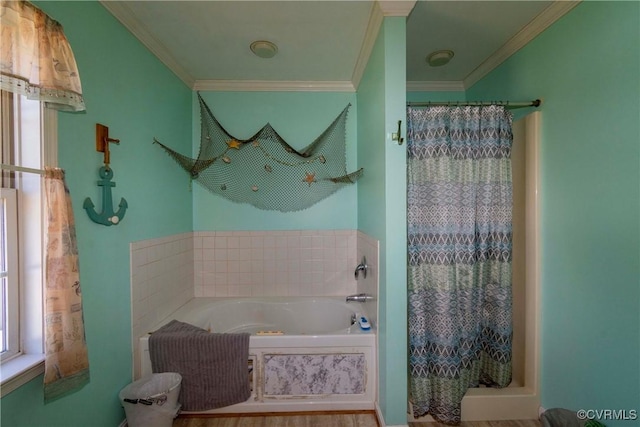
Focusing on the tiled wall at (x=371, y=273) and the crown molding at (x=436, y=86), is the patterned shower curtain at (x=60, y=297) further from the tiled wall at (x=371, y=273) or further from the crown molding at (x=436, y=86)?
the crown molding at (x=436, y=86)

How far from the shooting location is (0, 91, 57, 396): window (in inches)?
43.1

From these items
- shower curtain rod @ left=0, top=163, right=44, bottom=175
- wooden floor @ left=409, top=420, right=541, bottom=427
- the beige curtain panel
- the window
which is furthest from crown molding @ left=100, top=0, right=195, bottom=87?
wooden floor @ left=409, top=420, right=541, bottom=427

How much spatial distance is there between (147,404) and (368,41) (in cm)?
248

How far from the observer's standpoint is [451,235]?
163 cm

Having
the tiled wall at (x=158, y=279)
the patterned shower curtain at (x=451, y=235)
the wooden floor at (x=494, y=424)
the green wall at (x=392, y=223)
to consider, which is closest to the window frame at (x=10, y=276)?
the tiled wall at (x=158, y=279)

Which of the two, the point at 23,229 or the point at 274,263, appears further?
the point at 274,263

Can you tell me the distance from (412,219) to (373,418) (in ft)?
4.17

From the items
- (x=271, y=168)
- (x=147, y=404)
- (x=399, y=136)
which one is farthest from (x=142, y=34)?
(x=147, y=404)

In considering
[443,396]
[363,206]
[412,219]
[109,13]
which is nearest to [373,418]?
[443,396]

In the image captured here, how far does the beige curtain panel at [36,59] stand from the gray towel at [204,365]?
1.38 m

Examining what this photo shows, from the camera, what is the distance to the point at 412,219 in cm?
164

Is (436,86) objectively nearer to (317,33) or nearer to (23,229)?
(317,33)

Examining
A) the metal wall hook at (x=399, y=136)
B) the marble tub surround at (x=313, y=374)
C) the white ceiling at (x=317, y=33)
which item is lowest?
the marble tub surround at (x=313, y=374)

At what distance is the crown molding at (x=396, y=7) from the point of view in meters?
1.45
